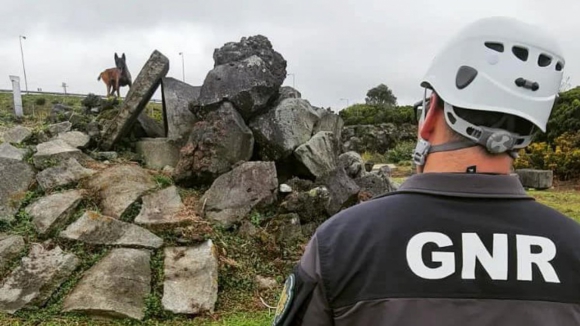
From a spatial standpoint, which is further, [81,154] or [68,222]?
[81,154]

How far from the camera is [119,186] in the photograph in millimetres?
4402

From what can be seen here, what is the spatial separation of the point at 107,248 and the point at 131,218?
0.44 metres

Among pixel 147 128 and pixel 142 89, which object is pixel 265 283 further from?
pixel 147 128

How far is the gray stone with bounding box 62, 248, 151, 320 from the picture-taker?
3088mm

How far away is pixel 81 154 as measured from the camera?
16.6ft

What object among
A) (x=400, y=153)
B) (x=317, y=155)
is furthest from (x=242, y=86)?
(x=400, y=153)

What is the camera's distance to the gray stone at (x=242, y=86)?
4875 millimetres

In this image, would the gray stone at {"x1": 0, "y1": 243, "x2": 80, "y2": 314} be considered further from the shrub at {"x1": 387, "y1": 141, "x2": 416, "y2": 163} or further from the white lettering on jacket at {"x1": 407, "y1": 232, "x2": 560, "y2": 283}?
the shrub at {"x1": 387, "y1": 141, "x2": 416, "y2": 163}

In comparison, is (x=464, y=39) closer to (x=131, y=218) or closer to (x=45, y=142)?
(x=131, y=218)

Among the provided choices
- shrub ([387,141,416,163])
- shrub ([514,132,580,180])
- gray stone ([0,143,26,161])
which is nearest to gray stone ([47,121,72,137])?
gray stone ([0,143,26,161])

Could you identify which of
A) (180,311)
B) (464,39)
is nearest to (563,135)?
(180,311)

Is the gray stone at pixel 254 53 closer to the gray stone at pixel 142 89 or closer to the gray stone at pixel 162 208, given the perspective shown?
the gray stone at pixel 142 89

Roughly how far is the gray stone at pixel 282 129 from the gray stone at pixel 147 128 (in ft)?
4.85

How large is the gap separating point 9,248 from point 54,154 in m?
1.51
